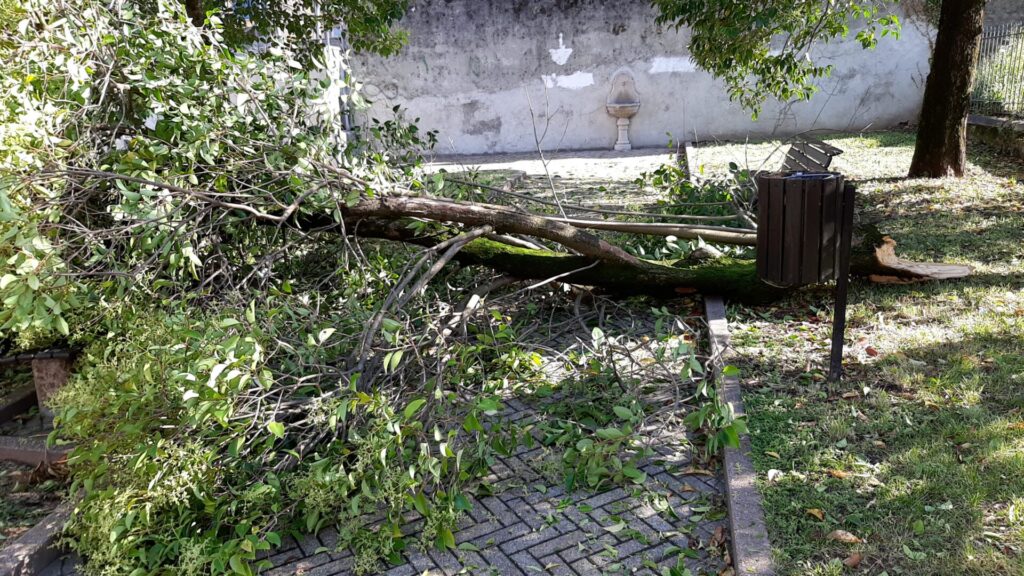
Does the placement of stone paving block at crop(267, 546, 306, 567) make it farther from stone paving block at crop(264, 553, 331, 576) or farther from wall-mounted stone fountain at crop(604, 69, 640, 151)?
wall-mounted stone fountain at crop(604, 69, 640, 151)

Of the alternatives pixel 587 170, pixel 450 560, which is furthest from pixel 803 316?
pixel 587 170

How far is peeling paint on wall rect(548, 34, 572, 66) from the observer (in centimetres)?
1587

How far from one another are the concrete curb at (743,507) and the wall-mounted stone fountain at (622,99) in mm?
12329

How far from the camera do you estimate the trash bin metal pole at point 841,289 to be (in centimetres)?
396

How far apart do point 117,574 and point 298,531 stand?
28.5 inches

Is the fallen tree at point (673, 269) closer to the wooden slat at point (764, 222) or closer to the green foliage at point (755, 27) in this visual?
the wooden slat at point (764, 222)

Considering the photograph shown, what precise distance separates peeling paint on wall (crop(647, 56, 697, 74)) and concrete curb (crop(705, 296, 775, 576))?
12.6 meters

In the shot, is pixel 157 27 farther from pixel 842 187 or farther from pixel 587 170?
pixel 587 170

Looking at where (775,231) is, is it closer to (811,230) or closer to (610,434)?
(811,230)

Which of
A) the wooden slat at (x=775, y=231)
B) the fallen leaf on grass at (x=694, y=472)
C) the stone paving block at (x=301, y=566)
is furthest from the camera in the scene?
the wooden slat at (x=775, y=231)

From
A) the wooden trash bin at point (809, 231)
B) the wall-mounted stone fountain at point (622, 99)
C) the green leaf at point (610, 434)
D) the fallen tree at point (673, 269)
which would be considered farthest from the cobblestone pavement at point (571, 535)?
the wall-mounted stone fountain at point (622, 99)

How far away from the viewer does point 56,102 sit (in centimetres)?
401

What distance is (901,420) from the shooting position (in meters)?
3.62

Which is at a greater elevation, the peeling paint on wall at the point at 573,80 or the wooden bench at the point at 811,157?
the peeling paint on wall at the point at 573,80
